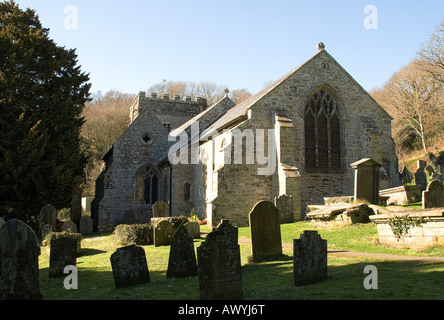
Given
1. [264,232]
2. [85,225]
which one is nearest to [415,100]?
[85,225]

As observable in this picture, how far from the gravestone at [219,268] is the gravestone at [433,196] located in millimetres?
8308

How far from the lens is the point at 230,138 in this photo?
58.8ft

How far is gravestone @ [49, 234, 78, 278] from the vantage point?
927cm

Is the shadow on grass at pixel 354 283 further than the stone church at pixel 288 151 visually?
No

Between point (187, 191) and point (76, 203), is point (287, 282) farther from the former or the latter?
point (76, 203)

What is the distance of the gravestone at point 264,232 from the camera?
8.86 m

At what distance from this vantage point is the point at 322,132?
63.9 feet

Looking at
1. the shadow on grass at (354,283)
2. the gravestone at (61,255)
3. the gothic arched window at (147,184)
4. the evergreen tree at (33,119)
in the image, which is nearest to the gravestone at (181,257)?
the shadow on grass at (354,283)

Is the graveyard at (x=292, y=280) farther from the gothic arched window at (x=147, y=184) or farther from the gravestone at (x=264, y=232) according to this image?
the gothic arched window at (x=147, y=184)

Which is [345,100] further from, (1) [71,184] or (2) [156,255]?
(1) [71,184]

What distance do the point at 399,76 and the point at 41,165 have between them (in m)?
35.2

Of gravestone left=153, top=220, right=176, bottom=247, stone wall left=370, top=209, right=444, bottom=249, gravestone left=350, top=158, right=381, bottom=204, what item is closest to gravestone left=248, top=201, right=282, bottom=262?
stone wall left=370, top=209, right=444, bottom=249

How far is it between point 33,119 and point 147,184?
8.52 metres
